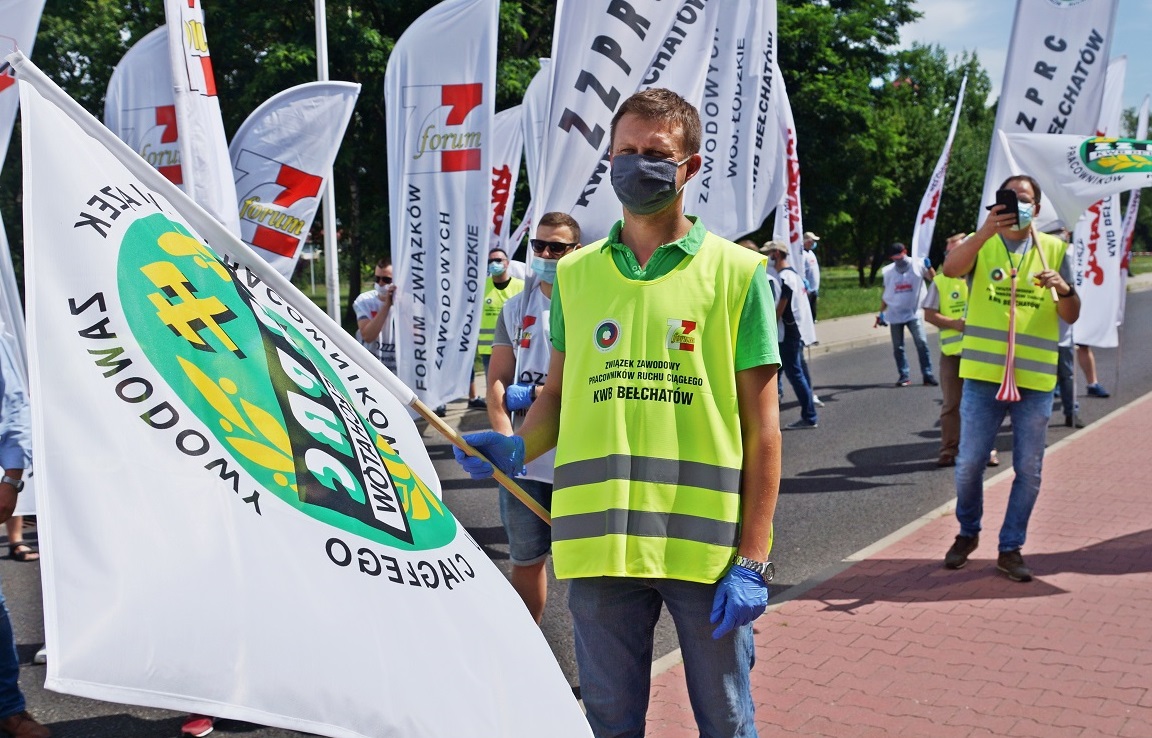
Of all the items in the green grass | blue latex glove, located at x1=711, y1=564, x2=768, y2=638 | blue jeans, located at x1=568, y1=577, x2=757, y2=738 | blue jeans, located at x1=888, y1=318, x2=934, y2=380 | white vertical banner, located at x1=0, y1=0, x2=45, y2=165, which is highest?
white vertical banner, located at x1=0, y1=0, x2=45, y2=165

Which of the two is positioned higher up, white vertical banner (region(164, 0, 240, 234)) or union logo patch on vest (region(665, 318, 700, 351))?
white vertical banner (region(164, 0, 240, 234))

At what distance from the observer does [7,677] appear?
397cm

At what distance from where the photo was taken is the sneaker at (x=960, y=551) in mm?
5805

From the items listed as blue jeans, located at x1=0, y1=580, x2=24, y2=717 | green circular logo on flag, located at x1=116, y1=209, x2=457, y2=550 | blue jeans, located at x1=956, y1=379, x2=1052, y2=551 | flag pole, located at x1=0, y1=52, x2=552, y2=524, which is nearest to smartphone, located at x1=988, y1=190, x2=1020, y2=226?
blue jeans, located at x1=956, y1=379, x2=1052, y2=551

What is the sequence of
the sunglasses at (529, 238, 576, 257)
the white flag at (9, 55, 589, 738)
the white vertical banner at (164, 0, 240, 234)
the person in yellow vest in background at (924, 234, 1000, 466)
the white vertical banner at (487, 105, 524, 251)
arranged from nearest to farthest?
the white flag at (9, 55, 589, 738) → the sunglasses at (529, 238, 576, 257) → the white vertical banner at (164, 0, 240, 234) → the person in yellow vest in background at (924, 234, 1000, 466) → the white vertical banner at (487, 105, 524, 251)

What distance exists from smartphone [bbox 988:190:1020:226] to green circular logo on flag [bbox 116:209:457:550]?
389 centimetres

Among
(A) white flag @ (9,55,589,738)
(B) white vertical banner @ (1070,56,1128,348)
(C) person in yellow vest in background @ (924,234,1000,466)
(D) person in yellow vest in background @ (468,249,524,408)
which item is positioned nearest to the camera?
(A) white flag @ (9,55,589,738)

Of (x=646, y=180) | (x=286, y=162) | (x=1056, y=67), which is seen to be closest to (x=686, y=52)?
(x=1056, y=67)

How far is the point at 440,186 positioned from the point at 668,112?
236 inches

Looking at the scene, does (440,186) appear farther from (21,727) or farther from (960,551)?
(21,727)

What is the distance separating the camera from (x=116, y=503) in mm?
1830

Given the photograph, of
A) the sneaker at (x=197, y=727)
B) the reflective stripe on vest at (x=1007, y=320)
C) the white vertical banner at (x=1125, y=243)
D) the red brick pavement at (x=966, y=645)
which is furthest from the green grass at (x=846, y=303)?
the sneaker at (x=197, y=727)

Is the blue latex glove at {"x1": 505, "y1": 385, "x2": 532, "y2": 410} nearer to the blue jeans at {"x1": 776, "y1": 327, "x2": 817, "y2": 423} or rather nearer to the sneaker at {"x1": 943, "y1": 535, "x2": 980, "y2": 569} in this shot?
the sneaker at {"x1": 943, "y1": 535, "x2": 980, "y2": 569}

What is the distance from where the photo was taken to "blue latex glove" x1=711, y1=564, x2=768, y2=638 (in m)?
2.50
